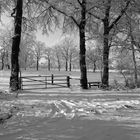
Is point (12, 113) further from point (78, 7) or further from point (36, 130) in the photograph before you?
point (78, 7)

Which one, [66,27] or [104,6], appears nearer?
[104,6]

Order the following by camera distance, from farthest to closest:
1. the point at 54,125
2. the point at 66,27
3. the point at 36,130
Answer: the point at 66,27 < the point at 54,125 < the point at 36,130

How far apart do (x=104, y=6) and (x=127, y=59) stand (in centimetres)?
1289

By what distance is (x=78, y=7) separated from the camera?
45.6ft

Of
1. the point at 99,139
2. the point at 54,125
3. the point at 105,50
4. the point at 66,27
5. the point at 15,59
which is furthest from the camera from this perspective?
the point at 66,27

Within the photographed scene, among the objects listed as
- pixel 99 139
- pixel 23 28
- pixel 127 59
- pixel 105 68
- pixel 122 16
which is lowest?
pixel 99 139

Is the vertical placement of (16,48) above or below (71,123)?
above

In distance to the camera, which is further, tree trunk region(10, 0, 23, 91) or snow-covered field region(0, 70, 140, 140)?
tree trunk region(10, 0, 23, 91)

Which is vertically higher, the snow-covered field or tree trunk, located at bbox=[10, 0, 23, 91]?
tree trunk, located at bbox=[10, 0, 23, 91]

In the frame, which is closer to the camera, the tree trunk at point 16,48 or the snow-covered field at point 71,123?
the snow-covered field at point 71,123

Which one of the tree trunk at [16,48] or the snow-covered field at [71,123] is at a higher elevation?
the tree trunk at [16,48]

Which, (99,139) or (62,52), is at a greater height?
(62,52)

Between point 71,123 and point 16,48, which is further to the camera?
point 16,48

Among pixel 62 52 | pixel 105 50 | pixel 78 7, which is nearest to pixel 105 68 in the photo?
pixel 105 50
